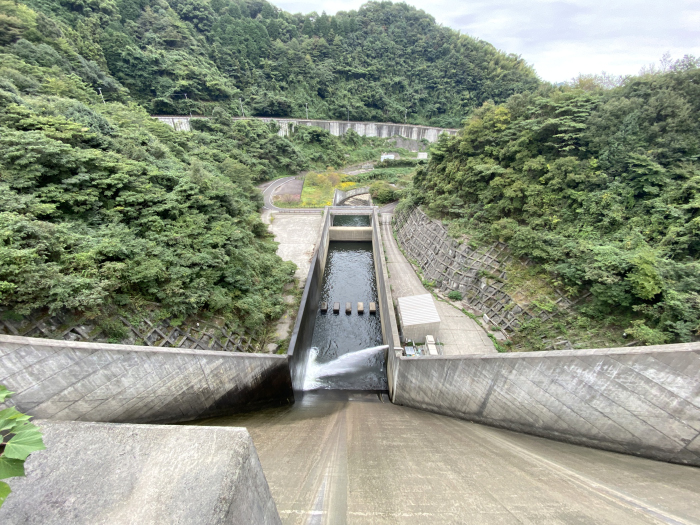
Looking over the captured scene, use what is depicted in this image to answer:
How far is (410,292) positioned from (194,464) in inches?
691

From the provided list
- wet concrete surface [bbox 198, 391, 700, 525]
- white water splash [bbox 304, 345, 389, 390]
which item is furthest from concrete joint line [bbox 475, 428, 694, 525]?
white water splash [bbox 304, 345, 389, 390]

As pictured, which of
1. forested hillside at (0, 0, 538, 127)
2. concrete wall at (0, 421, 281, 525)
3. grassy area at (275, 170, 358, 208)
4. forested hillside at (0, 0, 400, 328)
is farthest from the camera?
forested hillside at (0, 0, 538, 127)

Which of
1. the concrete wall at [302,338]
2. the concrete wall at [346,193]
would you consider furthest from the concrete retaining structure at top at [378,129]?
the concrete wall at [302,338]

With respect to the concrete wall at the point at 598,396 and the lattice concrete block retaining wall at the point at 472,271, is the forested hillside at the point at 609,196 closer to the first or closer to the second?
the lattice concrete block retaining wall at the point at 472,271

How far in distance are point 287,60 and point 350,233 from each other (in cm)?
5722

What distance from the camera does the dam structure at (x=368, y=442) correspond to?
3.67 metres

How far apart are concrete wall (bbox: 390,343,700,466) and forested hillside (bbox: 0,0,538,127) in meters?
53.8

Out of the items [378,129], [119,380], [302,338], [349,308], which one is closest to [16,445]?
[119,380]

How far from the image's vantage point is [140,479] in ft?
12.1

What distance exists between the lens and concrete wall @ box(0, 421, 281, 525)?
10.7ft

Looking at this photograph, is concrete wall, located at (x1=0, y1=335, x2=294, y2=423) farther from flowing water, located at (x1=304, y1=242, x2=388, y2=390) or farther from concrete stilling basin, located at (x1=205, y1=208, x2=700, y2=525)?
flowing water, located at (x1=304, y1=242, x2=388, y2=390)

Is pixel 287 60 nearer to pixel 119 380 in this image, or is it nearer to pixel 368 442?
pixel 119 380

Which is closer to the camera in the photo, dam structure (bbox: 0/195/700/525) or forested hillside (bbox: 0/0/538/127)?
dam structure (bbox: 0/195/700/525)

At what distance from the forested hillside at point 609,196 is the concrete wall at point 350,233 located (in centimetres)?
1232
